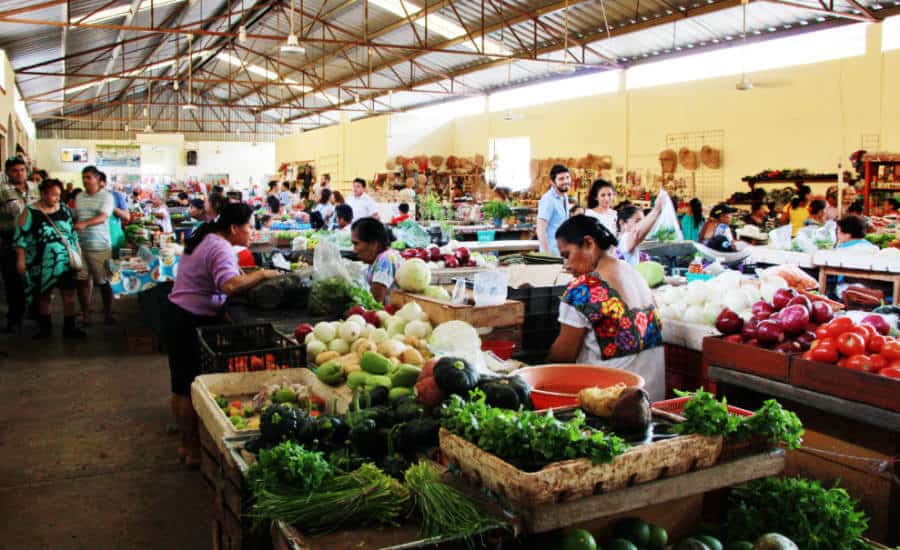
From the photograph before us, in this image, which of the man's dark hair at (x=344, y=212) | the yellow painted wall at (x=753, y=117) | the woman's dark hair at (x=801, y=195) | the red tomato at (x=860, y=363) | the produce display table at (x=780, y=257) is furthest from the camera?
the yellow painted wall at (x=753, y=117)

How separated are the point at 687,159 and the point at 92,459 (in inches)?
490

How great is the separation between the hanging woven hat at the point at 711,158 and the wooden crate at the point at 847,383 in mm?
11834

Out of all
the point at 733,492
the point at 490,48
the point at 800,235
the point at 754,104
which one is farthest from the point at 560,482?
the point at 490,48

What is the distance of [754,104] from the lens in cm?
1362

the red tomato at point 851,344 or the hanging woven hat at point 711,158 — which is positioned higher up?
the hanging woven hat at point 711,158

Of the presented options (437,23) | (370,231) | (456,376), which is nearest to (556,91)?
(437,23)

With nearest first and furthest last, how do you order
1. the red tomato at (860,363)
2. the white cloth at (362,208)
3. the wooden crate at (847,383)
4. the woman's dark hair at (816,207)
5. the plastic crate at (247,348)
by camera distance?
1. the wooden crate at (847,383)
2. the red tomato at (860,363)
3. the plastic crate at (247,348)
4. the woman's dark hair at (816,207)
5. the white cloth at (362,208)

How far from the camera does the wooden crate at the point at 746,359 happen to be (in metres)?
3.15

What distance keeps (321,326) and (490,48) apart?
15282 mm

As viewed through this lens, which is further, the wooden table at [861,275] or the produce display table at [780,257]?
the produce display table at [780,257]

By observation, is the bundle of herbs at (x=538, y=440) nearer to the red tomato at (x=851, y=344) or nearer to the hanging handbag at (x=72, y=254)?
the red tomato at (x=851, y=344)

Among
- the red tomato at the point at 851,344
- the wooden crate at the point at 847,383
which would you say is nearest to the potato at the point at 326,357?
the wooden crate at the point at 847,383

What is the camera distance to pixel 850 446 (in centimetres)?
304

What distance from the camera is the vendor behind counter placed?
10.9 ft
